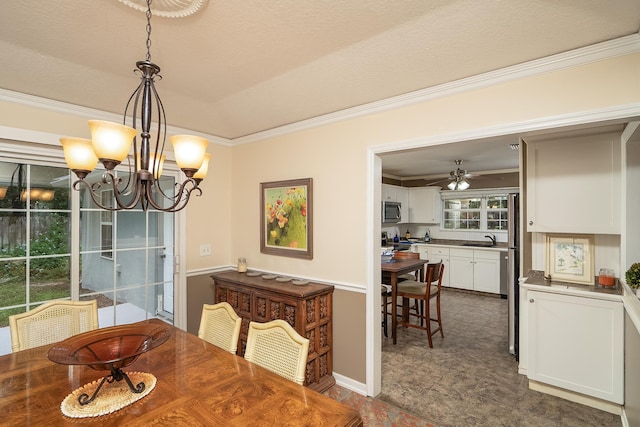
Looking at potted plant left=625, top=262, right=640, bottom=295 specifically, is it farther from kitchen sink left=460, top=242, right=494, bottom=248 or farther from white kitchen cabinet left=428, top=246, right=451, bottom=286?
white kitchen cabinet left=428, top=246, right=451, bottom=286

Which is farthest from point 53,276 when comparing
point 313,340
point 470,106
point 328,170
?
point 470,106

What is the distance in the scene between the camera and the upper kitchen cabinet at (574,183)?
2520mm

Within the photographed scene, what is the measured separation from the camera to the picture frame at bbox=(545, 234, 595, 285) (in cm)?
268

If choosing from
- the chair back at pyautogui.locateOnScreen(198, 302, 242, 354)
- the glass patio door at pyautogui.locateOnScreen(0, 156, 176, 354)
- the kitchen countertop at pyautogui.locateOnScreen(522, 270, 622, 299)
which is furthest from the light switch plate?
the kitchen countertop at pyautogui.locateOnScreen(522, 270, 622, 299)

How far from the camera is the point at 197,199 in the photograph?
11.4 ft

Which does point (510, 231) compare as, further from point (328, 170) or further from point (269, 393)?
point (269, 393)

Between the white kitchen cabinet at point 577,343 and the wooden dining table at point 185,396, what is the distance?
220 cm

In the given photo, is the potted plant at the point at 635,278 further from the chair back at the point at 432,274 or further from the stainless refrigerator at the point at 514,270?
the chair back at the point at 432,274

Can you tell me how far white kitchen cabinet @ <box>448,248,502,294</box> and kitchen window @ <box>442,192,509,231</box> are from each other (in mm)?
903

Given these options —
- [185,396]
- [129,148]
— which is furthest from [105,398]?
[129,148]

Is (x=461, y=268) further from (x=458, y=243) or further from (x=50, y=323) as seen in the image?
(x=50, y=323)

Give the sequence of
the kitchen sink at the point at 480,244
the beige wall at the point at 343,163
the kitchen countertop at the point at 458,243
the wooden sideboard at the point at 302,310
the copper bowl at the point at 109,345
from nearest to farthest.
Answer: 1. the copper bowl at the point at 109,345
2. the beige wall at the point at 343,163
3. the wooden sideboard at the point at 302,310
4. the kitchen countertop at the point at 458,243
5. the kitchen sink at the point at 480,244

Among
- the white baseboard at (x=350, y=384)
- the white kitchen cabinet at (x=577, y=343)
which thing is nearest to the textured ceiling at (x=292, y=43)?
the white kitchen cabinet at (x=577, y=343)

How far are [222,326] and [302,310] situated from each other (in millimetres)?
749
